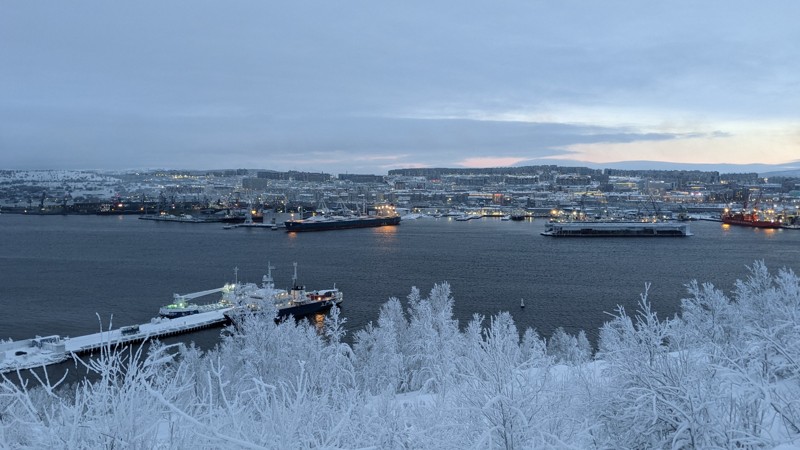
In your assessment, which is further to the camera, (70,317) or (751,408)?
(70,317)

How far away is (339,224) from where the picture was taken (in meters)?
30.9

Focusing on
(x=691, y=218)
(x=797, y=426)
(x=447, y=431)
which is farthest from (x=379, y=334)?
(x=691, y=218)

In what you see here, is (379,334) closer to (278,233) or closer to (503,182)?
(278,233)

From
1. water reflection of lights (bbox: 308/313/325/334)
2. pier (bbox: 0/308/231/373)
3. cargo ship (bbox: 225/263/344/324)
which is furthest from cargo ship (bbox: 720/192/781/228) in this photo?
pier (bbox: 0/308/231/373)

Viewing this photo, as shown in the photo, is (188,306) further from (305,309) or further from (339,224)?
(339,224)

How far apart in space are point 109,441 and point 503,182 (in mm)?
74012

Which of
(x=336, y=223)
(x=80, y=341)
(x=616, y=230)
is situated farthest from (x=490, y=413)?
(x=336, y=223)

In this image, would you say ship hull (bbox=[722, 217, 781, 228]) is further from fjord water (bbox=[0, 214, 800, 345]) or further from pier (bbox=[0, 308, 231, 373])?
pier (bbox=[0, 308, 231, 373])

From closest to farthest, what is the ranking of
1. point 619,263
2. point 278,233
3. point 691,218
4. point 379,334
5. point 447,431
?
point 447,431 < point 379,334 < point 619,263 < point 278,233 < point 691,218

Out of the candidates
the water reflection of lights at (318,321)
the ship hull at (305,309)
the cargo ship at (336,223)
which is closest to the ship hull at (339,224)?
the cargo ship at (336,223)

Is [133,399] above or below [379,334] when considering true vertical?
above

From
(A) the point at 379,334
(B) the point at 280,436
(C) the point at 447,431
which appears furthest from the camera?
(A) the point at 379,334

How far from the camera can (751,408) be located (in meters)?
1.91

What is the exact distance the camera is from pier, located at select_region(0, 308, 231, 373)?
Result: 753 centimetres
